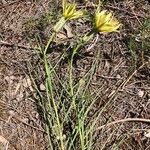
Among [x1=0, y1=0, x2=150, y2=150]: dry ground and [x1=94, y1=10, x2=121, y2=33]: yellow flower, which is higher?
[x1=94, y1=10, x2=121, y2=33]: yellow flower

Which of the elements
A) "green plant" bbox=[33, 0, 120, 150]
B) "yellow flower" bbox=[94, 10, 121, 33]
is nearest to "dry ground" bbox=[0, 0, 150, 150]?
"green plant" bbox=[33, 0, 120, 150]

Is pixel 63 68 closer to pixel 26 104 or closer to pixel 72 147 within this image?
pixel 26 104

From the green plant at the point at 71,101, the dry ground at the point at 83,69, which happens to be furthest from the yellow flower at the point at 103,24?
the dry ground at the point at 83,69

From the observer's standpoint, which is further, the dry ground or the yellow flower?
the dry ground

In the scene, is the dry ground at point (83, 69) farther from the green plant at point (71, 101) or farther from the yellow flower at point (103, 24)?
the yellow flower at point (103, 24)

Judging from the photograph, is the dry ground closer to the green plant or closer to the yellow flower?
the green plant

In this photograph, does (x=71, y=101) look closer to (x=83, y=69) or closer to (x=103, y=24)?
(x=83, y=69)

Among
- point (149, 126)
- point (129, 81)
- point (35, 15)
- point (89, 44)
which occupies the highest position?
point (35, 15)

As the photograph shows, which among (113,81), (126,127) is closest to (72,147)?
(126,127)
